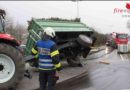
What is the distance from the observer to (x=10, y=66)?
4.43m

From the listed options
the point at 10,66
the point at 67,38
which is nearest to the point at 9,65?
the point at 10,66

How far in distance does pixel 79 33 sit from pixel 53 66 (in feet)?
15.0

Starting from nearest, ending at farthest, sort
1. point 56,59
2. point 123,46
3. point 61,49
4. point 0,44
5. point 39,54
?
point 56,59 → point 39,54 → point 0,44 → point 61,49 → point 123,46

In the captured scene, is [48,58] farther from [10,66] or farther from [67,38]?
[67,38]

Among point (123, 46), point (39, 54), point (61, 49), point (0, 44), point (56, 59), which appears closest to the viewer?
point (56, 59)

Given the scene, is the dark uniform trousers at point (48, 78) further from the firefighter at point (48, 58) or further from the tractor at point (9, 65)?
the tractor at point (9, 65)

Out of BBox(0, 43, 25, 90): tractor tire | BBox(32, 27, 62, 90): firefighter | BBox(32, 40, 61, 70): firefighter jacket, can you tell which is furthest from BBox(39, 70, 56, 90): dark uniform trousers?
BBox(0, 43, 25, 90): tractor tire

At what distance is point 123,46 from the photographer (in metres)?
15.2

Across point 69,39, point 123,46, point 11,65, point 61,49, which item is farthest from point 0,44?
point 123,46

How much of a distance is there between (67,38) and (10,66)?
157 inches

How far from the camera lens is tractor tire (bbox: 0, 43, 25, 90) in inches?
167

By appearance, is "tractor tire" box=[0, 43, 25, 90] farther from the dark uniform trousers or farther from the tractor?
the dark uniform trousers

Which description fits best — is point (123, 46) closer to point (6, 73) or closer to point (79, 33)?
→ point (79, 33)

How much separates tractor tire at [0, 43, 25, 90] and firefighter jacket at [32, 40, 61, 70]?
1.02 meters
